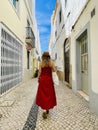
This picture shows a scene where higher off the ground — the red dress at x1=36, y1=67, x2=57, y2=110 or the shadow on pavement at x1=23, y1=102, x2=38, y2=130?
the red dress at x1=36, y1=67, x2=57, y2=110

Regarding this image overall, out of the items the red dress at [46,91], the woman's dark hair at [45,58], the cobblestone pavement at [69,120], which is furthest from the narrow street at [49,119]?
the woman's dark hair at [45,58]

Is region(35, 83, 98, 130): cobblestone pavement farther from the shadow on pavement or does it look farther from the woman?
the woman

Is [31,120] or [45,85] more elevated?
[45,85]

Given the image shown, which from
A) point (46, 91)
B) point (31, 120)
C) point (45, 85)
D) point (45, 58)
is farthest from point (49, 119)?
point (45, 58)

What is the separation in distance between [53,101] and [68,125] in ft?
2.36

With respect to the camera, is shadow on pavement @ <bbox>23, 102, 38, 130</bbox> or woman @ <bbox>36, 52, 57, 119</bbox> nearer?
shadow on pavement @ <bbox>23, 102, 38, 130</bbox>

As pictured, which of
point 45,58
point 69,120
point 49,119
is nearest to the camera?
point 69,120

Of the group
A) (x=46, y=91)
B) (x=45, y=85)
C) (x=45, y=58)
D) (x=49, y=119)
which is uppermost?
(x=45, y=58)

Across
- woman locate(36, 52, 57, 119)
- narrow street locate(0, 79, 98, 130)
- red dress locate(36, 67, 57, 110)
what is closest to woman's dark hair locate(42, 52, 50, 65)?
woman locate(36, 52, 57, 119)

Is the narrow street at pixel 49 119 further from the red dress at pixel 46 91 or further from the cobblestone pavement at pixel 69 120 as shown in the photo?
the red dress at pixel 46 91

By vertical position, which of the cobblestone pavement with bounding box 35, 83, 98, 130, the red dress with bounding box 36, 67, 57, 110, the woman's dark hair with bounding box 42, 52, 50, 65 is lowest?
the cobblestone pavement with bounding box 35, 83, 98, 130

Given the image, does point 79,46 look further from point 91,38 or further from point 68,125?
point 68,125

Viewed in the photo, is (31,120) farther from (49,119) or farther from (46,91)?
(46,91)

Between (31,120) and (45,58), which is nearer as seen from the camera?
(31,120)
